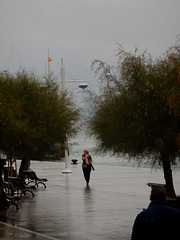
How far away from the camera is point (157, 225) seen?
20.1 ft

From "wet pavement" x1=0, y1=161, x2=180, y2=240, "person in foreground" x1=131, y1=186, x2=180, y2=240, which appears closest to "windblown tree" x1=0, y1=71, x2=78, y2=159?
"wet pavement" x1=0, y1=161, x2=180, y2=240

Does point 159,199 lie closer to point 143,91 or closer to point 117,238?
point 117,238

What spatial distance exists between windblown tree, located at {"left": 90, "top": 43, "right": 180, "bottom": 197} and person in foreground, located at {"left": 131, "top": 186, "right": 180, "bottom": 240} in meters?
9.92

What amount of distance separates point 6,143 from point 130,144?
5294 millimetres

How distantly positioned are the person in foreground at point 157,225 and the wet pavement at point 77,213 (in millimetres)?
6467

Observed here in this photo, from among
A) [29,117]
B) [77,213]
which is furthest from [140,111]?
[29,117]

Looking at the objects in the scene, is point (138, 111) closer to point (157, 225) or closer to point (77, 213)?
point (77, 213)

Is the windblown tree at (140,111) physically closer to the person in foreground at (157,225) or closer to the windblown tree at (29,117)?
the windblown tree at (29,117)

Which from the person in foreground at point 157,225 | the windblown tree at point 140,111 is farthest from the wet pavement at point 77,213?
the person in foreground at point 157,225

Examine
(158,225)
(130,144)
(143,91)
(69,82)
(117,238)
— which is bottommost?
(117,238)

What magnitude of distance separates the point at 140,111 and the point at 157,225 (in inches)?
442

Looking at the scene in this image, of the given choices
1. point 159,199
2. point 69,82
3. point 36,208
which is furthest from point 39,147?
point 69,82

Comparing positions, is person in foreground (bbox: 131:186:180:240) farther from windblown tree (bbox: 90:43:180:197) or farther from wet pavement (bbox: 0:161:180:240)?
windblown tree (bbox: 90:43:180:197)

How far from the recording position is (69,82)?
46750 mm
